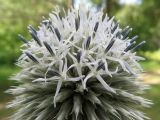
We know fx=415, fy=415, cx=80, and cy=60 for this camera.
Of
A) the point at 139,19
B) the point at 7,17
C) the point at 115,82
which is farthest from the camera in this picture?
the point at 139,19

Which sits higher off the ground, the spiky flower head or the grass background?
the grass background

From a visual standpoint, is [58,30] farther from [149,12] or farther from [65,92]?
[149,12]

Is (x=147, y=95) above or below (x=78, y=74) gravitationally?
above

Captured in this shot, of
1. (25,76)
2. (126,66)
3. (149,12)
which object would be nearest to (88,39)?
(126,66)

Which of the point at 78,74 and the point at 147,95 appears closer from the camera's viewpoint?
the point at 78,74

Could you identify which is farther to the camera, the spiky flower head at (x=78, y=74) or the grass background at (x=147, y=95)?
the grass background at (x=147, y=95)

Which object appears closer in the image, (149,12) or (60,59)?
(60,59)

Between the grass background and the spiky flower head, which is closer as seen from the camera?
the spiky flower head

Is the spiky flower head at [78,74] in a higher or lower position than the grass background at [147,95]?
lower
